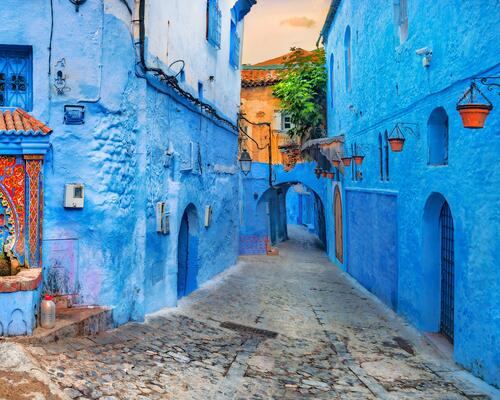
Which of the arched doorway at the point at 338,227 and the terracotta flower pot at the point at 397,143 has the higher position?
the terracotta flower pot at the point at 397,143

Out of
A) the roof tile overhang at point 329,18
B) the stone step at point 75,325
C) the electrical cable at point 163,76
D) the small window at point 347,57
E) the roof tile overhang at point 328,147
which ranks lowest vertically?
the stone step at point 75,325

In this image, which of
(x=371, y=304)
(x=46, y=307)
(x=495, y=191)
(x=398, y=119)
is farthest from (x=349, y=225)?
(x=46, y=307)

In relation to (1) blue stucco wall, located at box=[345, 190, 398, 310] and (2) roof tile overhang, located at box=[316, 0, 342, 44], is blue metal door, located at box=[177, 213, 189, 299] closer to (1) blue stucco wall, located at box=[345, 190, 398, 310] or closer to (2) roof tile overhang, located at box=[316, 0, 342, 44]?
(1) blue stucco wall, located at box=[345, 190, 398, 310]

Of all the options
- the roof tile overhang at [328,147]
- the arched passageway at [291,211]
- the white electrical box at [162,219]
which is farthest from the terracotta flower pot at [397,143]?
the arched passageway at [291,211]

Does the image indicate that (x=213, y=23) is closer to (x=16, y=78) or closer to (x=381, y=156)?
(x=381, y=156)

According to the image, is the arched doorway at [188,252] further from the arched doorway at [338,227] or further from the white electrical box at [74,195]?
the arched doorway at [338,227]

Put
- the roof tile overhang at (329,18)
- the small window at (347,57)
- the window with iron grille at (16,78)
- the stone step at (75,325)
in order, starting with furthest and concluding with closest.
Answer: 1. the roof tile overhang at (329,18)
2. the small window at (347,57)
3. the window with iron grille at (16,78)
4. the stone step at (75,325)

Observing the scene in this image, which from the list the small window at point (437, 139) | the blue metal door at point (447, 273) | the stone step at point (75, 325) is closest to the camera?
the stone step at point (75, 325)

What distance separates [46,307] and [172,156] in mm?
4118

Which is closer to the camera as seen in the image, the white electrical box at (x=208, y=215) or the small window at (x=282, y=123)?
the white electrical box at (x=208, y=215)

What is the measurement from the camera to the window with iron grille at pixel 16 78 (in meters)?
7.34

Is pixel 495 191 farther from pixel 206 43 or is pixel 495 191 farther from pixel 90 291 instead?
pixel 206 43

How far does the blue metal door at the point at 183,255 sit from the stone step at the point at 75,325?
399 cm

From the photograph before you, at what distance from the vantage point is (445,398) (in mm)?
5953
